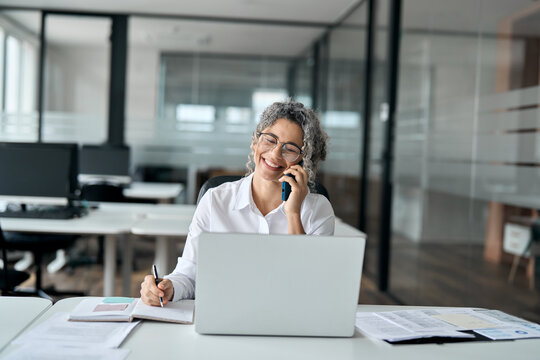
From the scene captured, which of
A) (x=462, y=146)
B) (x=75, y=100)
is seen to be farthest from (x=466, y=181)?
(x=75, y=100)

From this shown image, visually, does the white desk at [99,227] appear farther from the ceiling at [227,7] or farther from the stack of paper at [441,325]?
the ceiling at [227,7]

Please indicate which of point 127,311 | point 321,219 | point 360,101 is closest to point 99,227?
point 321,219

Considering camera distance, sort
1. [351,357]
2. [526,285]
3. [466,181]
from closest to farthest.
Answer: [351,357]
[526,285]
[466,181]

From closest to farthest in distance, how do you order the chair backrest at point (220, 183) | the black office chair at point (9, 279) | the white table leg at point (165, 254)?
the chair backrest at point (220, 183)
the black office chair at point (9, 279)
the white table leg at point (165, 254)

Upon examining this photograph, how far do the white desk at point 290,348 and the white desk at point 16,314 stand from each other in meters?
0.10

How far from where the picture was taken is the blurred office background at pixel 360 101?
2.87m

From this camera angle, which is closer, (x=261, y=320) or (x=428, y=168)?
(x=261, y=320)

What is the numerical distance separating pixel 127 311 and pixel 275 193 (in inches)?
24.6

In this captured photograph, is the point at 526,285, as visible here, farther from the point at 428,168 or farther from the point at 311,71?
the point at 311,71

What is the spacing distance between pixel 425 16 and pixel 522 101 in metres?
1.54

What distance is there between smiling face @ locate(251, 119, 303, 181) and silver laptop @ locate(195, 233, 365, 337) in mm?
600

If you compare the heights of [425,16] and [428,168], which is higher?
[425,16]

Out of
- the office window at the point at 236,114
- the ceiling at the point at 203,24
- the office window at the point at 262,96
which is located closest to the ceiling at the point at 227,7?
the ceiling at the point at 203,24

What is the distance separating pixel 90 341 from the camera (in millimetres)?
1156
